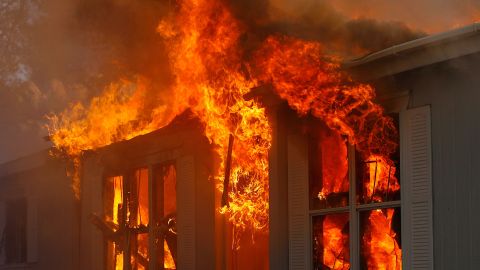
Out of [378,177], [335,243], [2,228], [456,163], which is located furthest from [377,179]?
[2,228]

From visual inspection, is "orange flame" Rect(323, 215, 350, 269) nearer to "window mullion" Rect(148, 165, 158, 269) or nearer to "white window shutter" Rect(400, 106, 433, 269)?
"white window shutter" Rect(400, 106, 433, 269)

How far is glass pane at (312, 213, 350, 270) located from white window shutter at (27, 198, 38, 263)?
33.1ft

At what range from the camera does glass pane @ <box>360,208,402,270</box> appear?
26.5 feet

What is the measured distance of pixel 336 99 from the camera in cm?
877

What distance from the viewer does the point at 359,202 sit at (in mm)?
8578

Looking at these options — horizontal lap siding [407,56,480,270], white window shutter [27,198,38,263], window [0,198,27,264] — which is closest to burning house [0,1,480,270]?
horizontal lap siding [407,56,480,270]

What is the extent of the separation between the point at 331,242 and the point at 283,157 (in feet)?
4.22

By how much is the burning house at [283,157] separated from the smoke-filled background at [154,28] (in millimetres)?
341

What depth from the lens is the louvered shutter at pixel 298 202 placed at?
9.43 metres

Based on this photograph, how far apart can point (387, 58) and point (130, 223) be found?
7.36 meters

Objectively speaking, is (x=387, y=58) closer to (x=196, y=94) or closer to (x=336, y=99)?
(x=336, y=99)

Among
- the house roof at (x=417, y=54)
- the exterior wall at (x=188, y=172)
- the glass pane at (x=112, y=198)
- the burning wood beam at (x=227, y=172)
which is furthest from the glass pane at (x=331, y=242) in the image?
the glass pane at (x=112, y=198)

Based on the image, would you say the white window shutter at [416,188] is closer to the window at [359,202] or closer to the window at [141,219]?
the window at [359,202]

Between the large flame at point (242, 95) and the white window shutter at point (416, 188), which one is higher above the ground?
the large flame at point (242, 95)
